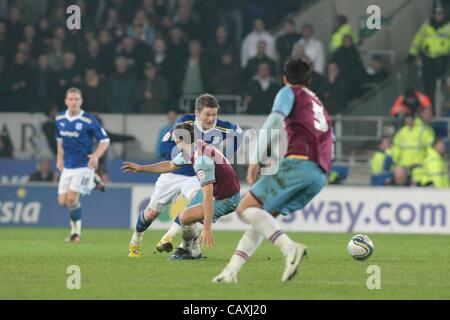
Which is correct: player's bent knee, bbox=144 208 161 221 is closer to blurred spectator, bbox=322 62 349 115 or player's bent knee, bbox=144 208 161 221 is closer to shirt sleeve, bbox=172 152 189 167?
shirt sleeve, bbox=172 152 189 167

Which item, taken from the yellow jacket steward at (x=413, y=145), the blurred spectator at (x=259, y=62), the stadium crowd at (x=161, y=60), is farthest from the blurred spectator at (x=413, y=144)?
the blurred spectator at (x=259, y=62)

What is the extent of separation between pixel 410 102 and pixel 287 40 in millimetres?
2955

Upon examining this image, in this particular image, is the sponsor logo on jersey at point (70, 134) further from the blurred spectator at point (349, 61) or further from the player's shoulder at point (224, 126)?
the blurred spectator at point (349, 61)

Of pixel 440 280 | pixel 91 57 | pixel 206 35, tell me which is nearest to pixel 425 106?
pixel 206 35

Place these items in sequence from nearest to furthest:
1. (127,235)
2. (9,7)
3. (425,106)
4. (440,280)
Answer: (440,280), (127,235), (425,106), (9,7)

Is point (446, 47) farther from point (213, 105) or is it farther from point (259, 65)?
point (213, 105)

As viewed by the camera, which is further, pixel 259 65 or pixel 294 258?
pixel 259 65

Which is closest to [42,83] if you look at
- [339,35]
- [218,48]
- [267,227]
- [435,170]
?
[218,48]

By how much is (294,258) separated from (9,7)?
1643 cm

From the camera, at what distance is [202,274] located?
1072 cm

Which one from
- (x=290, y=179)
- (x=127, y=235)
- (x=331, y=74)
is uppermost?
(x=331, y=74)

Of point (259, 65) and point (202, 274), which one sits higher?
point (259, 65)

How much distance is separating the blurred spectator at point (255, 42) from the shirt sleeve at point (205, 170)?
1234 centimetres

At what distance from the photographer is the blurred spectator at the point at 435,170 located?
20.8 metres
